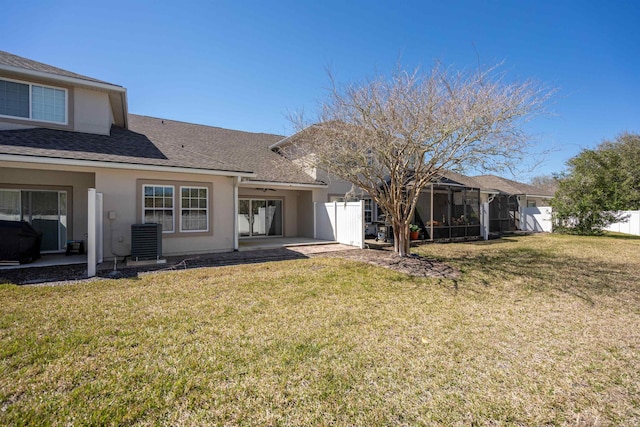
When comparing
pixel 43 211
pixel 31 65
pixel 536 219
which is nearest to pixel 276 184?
pixel 43 211

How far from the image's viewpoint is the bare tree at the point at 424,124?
827cm

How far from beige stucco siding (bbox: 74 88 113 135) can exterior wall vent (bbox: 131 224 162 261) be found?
15.8 ft

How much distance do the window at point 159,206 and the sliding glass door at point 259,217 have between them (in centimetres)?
541

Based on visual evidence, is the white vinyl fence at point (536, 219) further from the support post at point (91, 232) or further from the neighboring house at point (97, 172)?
the support post at point (91, 232)

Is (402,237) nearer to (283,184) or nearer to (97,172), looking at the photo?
(283,184)

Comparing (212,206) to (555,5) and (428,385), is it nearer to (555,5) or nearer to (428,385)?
(428,385)

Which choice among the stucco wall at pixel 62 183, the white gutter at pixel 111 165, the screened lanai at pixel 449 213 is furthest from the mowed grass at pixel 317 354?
the screened lanai at pixel 449 213

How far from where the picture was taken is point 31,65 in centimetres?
1023

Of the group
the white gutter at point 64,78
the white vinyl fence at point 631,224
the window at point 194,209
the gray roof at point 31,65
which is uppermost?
the gray roof at point 31,65

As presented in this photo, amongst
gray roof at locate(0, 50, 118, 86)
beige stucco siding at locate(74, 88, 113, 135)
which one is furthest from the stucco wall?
gray roof at locate(0, 50, 118, 86)

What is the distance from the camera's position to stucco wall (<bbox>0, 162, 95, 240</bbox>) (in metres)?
10.1

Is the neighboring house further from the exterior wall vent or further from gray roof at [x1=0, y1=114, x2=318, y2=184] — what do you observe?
the exterior wall vent

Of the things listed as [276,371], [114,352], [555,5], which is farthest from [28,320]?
[555,5]

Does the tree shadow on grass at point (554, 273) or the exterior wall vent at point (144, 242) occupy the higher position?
the exterior wall vent at point (144, 242)
